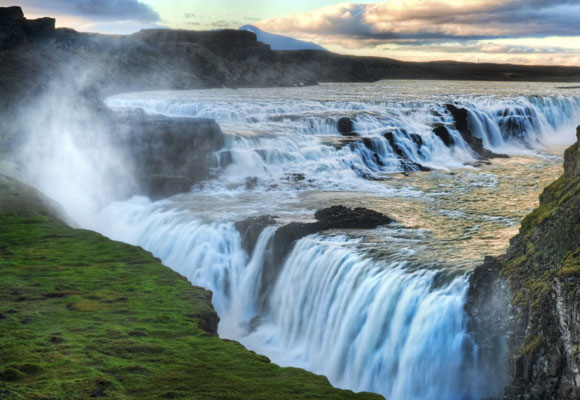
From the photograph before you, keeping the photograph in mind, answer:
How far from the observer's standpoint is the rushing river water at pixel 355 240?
17047mm

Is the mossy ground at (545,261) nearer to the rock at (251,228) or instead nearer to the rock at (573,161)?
the rock at (573,161)

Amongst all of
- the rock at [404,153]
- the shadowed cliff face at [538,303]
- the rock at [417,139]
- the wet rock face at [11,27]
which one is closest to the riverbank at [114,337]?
the shadowed cliff face at [538,303]

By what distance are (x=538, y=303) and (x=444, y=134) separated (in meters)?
37.6

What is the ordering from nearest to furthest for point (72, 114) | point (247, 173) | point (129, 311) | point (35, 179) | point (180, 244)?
point (129, 311) → point (180, 244) → point (35, 179) → point (247, 173) → point (72, 114)

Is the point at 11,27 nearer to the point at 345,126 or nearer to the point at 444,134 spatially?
the point at 345,126

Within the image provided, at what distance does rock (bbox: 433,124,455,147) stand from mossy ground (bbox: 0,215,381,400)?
104 ft

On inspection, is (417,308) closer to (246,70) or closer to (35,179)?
(35,179)

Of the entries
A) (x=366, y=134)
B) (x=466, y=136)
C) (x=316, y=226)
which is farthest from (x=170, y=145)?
(x=466, y=136)

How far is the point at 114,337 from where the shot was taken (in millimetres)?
14570

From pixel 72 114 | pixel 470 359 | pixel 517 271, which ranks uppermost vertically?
pixel 72 114

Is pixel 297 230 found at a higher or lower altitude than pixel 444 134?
lower

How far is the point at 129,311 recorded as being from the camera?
16672 millimetres

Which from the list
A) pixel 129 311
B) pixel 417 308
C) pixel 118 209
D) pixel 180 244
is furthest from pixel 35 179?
pixel 417 308

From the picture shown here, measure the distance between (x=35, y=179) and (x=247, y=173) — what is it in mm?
11662
